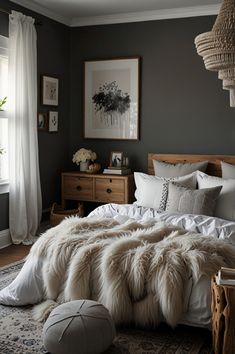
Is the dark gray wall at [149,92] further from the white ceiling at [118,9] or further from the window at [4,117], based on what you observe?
the window at [4,117]

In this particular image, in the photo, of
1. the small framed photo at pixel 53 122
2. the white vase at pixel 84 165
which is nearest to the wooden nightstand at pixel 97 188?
the white vase at pixel 84 165

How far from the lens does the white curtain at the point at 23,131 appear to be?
190 inches

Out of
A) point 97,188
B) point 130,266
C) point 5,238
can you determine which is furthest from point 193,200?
point 5,238

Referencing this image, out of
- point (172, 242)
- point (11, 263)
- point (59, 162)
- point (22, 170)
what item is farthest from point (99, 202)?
point (172, 242)

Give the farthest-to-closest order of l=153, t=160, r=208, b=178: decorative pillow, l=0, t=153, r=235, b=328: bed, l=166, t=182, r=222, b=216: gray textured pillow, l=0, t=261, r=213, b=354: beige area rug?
l=153, t=160, r=208, b=178: decorative pillow
l=166, t=182, r=222, b=216: gray textured pillow
l=0, t=153, r=235, b=328: bed
l=0, t=261, r=213, b=354: beige area rug

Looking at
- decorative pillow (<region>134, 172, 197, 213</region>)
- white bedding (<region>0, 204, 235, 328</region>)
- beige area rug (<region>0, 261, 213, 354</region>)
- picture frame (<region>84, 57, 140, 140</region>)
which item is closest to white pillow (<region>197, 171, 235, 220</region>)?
decorative pillow (<region>134, 172, 197, 213</region>)

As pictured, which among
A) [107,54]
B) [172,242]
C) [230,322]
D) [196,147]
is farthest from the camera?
[107,54]

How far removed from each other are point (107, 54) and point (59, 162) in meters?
1.49

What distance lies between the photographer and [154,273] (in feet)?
9.37

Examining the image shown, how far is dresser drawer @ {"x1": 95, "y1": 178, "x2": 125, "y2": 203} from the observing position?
17.6ft

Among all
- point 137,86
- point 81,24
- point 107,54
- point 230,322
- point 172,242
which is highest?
point 81,24

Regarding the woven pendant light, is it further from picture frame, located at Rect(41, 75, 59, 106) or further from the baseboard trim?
picture frame, located at Rect(41, 75, 59, 106)

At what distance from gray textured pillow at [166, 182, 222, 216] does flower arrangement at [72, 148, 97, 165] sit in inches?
67.4

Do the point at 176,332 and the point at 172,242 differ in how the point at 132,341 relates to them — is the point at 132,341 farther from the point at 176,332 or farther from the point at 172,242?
the point at 172,242
